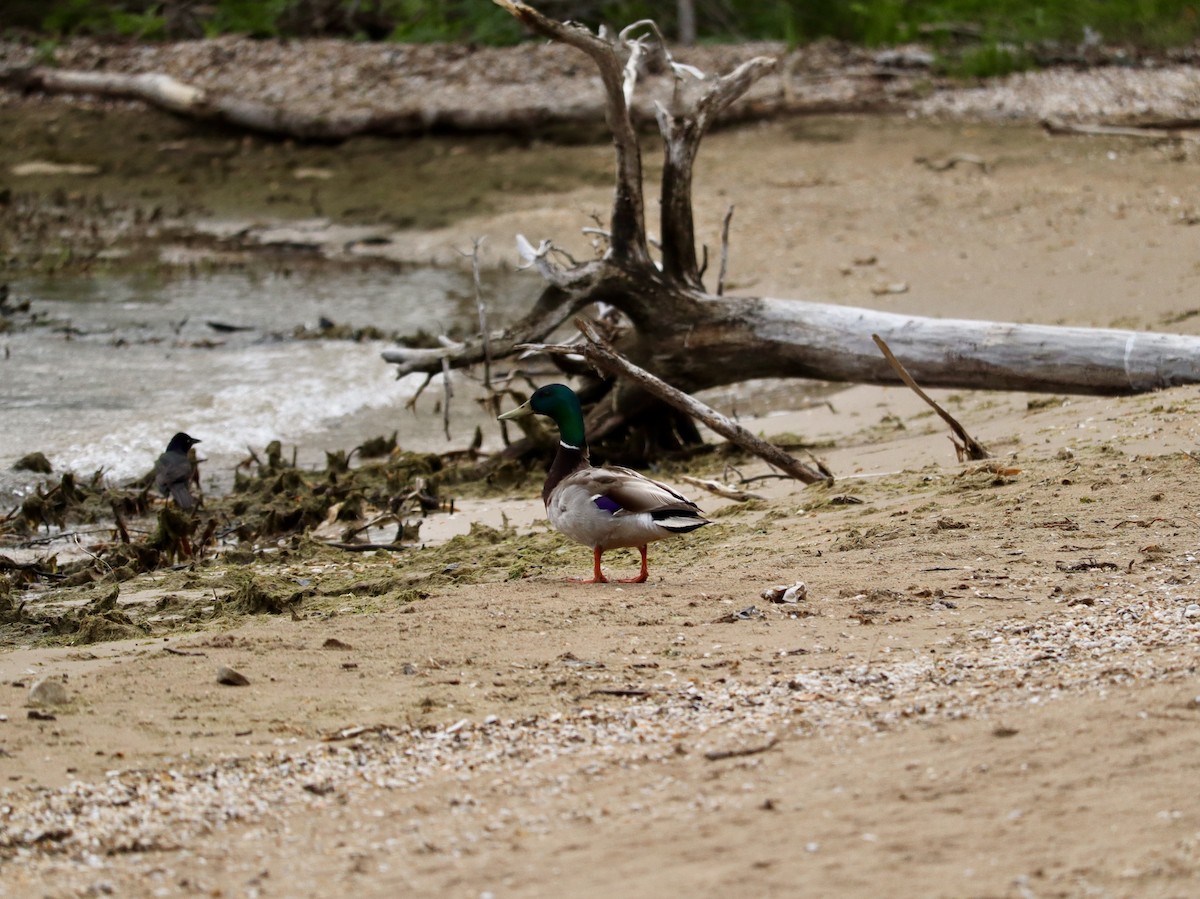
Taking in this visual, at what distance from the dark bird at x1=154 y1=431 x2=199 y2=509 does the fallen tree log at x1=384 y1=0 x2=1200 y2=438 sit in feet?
4.84

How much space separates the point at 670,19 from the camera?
2197 cm

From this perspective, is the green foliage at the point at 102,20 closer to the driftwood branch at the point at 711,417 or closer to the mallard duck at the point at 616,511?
A: the driftwood branch at the point at 711,417

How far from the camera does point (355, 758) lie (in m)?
4.08

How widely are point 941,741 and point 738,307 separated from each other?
5.40 meters

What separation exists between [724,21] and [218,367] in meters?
12.2

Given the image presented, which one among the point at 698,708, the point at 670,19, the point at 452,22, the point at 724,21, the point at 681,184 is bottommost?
the point at 698,708

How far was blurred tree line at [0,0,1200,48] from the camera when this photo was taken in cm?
1855

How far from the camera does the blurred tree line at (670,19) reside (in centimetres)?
A: 1855

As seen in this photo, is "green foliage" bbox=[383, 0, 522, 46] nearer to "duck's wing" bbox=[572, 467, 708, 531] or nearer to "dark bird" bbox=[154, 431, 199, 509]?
"dark bird" bbox=[154, 431, 199, 509]

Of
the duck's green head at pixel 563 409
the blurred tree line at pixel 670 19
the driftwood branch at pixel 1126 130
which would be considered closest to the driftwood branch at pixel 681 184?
the duck's green head at pixel 563 409

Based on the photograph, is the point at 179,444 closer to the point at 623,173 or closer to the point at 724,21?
the point at 623,173

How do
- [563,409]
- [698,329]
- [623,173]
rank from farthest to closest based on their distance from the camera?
[698,329]
[623,173]
[563,409]

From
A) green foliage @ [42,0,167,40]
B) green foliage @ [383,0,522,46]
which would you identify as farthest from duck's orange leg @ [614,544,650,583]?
green foliage @ [42,0,167,40]

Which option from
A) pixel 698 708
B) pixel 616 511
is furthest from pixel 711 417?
pixel 698 708
